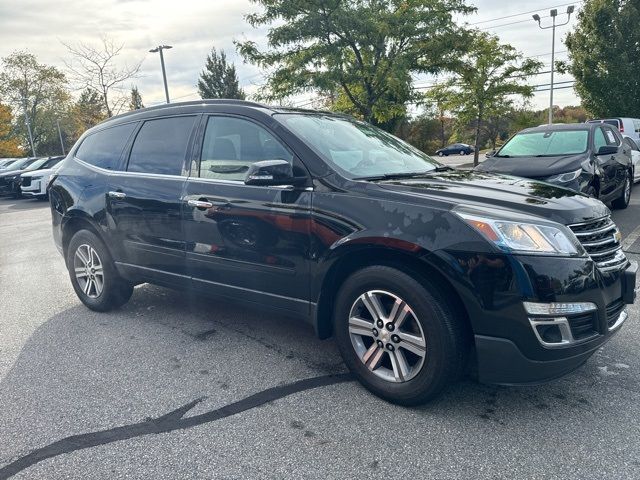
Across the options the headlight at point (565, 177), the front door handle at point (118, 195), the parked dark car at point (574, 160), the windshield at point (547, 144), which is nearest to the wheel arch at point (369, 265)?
the front door handle at point (118, 195)

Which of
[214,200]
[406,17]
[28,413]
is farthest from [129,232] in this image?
[406,17]

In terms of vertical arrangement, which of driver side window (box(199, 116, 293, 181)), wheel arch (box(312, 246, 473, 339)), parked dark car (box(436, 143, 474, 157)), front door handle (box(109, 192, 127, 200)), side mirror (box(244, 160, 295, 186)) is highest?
driver side window (box(199, 116, 293, 181))

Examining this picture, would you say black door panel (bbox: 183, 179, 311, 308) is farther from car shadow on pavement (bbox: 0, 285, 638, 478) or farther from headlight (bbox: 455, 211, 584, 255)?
headlight (bbox: 455, 211, 584, 255)

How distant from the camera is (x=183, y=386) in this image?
319 centimetres

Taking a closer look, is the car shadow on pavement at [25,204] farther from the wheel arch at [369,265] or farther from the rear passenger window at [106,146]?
the wheel arch at [369,265]

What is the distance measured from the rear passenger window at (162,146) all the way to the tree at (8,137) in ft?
181

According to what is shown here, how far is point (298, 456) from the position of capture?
2.43 m

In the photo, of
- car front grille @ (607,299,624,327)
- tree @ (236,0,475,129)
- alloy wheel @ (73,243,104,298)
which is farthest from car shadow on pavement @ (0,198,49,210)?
car front grille @ (607,299,624,327)

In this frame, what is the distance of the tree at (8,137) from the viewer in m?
50.1

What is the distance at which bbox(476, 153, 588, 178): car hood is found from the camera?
7.14 metres

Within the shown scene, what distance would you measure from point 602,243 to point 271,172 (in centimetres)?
193

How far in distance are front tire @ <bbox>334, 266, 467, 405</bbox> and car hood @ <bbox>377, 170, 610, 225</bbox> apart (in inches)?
19.5

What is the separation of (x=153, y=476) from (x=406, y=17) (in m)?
14.4

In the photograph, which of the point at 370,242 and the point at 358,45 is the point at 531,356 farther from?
the point at 358,45
